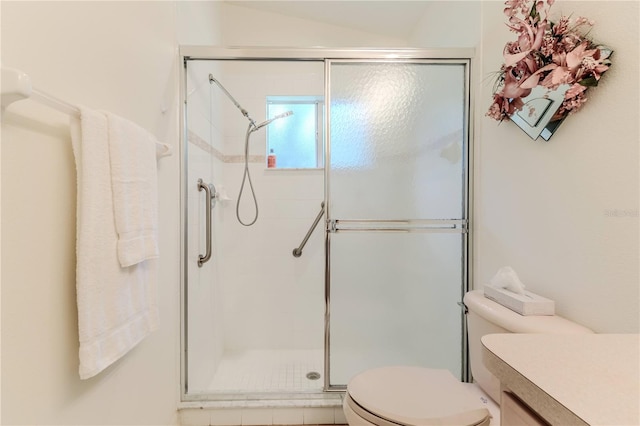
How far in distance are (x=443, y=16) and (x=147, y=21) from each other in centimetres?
167

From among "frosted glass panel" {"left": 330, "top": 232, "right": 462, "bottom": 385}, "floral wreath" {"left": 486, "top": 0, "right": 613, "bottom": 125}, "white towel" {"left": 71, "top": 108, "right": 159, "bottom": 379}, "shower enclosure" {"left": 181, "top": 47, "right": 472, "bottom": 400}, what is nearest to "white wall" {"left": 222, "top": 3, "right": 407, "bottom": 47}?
"shower enclosure" {"left": 181, "top": 47, "right": 472, "bottom": 400}

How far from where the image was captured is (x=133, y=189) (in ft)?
2.95

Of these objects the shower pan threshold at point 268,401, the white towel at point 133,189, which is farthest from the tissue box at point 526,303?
the white towel at point 133,189

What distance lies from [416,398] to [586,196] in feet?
2.85

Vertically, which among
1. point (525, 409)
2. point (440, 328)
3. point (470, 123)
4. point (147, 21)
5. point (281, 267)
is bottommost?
point (440, 328)

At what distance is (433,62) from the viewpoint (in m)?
1.63

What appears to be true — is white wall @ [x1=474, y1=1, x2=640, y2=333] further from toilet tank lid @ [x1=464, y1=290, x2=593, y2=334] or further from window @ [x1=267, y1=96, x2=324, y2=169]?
window @ [x1=267, y1=96, x2=324, y2=169]

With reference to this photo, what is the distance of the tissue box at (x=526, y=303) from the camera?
3.25 ft

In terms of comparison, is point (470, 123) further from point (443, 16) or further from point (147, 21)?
point (147, 21)

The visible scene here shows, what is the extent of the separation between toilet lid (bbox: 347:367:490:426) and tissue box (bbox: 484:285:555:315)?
1.15ft

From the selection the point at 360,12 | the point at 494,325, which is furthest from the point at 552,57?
the point at 360,12

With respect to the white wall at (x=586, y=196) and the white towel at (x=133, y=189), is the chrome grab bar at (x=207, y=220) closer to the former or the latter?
the white towel at (x=133, y=189)

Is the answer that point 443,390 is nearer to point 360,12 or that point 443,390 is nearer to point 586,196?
point 586,196

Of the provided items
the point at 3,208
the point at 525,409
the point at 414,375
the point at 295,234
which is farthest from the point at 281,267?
the point at 525,409
